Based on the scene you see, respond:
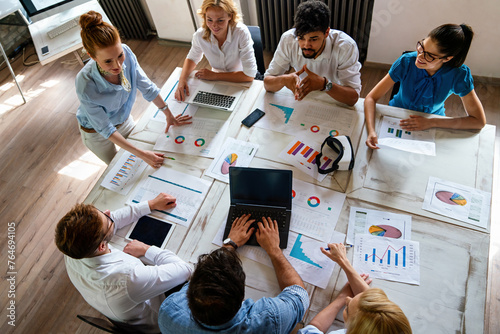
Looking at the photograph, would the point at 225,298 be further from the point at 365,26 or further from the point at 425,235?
the point at 365,26

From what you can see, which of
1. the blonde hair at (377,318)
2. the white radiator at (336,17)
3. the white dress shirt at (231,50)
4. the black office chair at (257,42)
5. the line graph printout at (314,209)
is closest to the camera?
the blonde hair at (377,318)

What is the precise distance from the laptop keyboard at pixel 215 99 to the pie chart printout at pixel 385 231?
1060 millimetres

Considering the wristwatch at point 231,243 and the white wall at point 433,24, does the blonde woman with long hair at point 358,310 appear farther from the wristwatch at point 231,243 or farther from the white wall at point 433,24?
the white wall at point 433,24

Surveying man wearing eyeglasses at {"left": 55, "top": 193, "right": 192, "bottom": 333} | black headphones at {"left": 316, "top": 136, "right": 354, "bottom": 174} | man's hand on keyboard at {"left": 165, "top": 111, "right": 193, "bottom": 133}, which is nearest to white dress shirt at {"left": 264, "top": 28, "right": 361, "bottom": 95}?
black headphones at {"left": 316, "top": 136, "right": 354, "bottom": 174}

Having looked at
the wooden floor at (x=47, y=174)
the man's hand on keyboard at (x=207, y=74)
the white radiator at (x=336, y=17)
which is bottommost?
the wooden floor at (x=47, y=174)

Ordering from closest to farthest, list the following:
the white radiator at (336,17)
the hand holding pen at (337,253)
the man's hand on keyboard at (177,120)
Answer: the hand holding pen at (337,253) < the man's hand on keyboard at (177,120) < the white radiator at (336,17)

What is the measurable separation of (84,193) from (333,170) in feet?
6.83

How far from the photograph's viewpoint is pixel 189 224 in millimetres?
1634

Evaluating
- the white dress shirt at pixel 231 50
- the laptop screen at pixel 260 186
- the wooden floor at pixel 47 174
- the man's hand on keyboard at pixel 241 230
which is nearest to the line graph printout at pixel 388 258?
the laptop screen at pixel 260 186

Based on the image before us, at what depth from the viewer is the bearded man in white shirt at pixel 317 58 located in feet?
6.15

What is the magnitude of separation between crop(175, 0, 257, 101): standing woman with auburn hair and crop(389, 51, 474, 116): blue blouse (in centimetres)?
87

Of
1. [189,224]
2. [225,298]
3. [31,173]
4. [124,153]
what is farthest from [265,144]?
[31,173]

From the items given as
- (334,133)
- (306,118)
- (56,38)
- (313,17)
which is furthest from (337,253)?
(56,38)

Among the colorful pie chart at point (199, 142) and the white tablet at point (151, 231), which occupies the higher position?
the colorful pie chart at point (199, 142)
